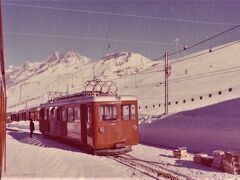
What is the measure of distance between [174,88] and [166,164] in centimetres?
10372

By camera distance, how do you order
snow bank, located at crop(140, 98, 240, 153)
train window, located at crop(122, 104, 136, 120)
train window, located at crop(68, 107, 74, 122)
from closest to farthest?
1. train window, located at crop(122, 104, 136, 120)
2. snow bank, located at crop(140, 98, 240, 153)
3. train window, located at crop(68, 107, 74, 122)

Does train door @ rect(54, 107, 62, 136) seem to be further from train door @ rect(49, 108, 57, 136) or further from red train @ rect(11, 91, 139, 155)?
red train @ rect(11, 91, 139, 155)

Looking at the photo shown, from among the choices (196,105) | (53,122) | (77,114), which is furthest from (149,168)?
(196,105)

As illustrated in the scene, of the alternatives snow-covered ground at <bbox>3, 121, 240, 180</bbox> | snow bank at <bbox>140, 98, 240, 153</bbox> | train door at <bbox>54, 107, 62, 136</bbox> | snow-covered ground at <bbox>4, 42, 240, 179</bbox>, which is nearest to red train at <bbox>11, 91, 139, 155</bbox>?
snow-covered ground at <bbox>3, 121, 240, 180</bbox>

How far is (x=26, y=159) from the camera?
16.2 m

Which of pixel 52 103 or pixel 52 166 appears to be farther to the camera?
pixel 52 103

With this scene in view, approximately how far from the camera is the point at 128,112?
19.9m

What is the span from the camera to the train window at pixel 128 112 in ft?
64.5

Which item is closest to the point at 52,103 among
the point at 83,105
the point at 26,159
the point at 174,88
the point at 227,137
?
the point at 83,105

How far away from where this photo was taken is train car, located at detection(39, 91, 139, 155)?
1864 cm

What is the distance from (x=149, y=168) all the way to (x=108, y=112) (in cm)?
515

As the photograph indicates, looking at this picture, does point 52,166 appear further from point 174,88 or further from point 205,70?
point 205,70

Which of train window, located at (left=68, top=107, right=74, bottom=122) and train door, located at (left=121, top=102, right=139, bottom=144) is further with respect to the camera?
train window, located at (left=68, top=107, right=74, bottom=122)

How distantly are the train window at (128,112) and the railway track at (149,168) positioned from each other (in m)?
2.05
